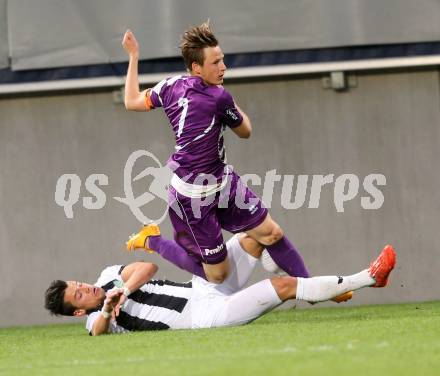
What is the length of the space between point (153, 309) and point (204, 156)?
43.1 inches

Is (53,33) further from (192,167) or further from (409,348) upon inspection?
(409,348)

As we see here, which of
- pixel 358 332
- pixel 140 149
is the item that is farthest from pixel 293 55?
pixel 358 332

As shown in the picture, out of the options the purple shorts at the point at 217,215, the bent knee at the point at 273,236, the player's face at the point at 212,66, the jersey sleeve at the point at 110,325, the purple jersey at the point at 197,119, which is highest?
the player's face at the point at 212,66

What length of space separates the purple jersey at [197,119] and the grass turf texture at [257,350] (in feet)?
3.50

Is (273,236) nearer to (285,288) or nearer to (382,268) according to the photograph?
(285,288)

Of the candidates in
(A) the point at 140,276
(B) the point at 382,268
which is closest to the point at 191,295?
(A) the point at 140,276

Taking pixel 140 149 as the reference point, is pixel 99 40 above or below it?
above

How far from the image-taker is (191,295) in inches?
319

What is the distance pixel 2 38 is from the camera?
34.8 feet

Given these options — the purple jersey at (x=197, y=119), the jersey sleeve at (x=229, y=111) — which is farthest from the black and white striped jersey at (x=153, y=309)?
the jersey sleeve at (x=229, y=111)

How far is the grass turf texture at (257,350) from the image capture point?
18.7ft

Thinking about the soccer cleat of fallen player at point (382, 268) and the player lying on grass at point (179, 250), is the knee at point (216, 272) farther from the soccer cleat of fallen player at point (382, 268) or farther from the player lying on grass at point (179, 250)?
the soccer cleat of fallen player at point (382, 268)

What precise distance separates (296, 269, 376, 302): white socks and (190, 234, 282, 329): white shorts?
170mm

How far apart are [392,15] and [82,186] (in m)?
3.07
